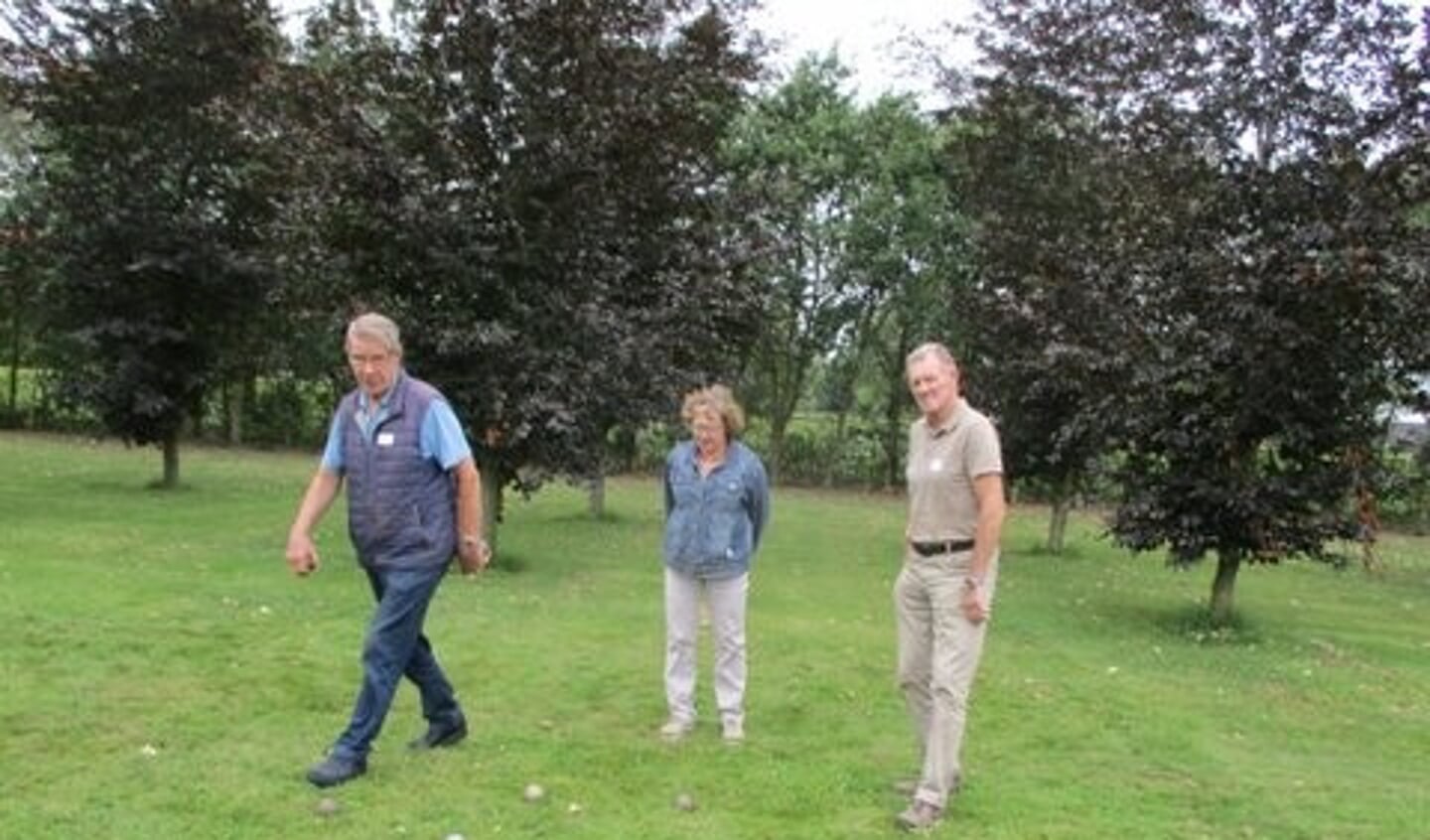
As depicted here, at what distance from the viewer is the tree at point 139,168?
1981 cm

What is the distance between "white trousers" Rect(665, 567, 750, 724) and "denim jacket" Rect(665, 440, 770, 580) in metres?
0.09

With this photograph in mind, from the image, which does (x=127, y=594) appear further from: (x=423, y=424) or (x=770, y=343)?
(x=770, y=343)

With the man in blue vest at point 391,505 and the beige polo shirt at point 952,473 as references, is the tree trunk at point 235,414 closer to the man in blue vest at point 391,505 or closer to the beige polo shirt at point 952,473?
the man in blue vest at point 391,505

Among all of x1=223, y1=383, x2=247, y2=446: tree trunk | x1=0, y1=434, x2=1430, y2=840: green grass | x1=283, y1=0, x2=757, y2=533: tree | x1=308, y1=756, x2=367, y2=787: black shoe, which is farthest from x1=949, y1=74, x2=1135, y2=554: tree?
x1=223, y1=383, x2=247, y2=446: tree trunk

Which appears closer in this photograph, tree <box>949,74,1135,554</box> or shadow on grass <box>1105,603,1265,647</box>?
shadow on grass <box>1105,603,1265,647</box>

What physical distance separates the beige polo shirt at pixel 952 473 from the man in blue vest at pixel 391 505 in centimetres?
199

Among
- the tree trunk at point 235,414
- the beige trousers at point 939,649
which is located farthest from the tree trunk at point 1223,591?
the tree trunk at point 235,414

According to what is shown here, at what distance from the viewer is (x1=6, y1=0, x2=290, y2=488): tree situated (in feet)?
65.0

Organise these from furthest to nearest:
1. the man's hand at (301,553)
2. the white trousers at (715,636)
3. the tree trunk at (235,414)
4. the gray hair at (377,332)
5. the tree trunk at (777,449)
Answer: the tree trunk at (235,414)
the tree trunk at (777,449)
the white trousers at (715,636)
the man's hand at (301,553)
the gray hair at (377,332)

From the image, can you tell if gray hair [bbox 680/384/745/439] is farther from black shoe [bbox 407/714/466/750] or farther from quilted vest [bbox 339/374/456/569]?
black shoe [bbox 407/714/466/750]

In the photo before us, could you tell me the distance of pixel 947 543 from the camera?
6359 mm

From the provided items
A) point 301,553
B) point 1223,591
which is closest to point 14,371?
point 1223,591

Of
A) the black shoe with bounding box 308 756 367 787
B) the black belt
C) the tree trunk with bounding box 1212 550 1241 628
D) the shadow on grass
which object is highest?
the black belt

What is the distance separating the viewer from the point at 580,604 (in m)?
12.3
